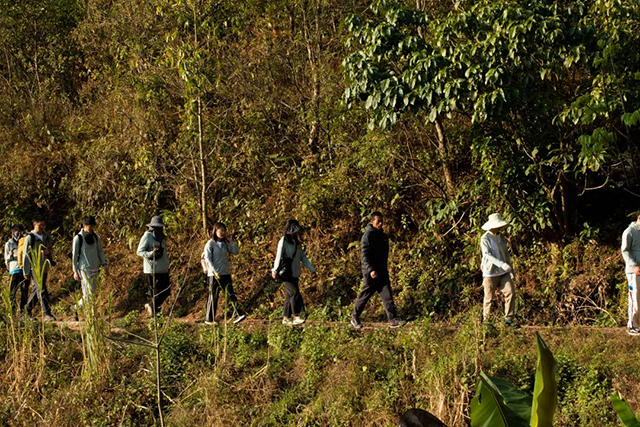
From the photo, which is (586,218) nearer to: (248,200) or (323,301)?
(323,301)

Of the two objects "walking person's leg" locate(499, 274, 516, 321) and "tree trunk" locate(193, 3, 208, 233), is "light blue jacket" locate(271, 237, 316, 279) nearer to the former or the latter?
"walking person's leg" locate(499, 274, 516, 321)

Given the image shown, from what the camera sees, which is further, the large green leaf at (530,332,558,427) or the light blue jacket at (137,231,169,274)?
the light blue jacket at (137,231,169,274)

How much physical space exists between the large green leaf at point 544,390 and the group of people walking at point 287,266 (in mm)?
6267

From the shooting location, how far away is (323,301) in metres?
12.4

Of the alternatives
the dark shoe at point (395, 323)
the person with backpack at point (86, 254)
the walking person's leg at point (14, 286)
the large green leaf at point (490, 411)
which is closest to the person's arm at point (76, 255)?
the person with backpack at point (86, 254)

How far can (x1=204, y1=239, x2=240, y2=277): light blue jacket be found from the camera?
1116 centimetres

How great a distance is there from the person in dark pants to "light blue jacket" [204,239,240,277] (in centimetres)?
229

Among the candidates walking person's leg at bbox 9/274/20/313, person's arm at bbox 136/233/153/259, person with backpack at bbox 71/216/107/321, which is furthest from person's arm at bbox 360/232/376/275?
walking person's leg at bbox 9/274/20/313

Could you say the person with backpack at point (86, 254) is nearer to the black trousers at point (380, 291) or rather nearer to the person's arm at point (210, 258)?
the person's arm at point (210, 258)

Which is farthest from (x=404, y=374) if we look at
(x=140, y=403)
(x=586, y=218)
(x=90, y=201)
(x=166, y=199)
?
(x=90, y=201)

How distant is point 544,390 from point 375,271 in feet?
24.4

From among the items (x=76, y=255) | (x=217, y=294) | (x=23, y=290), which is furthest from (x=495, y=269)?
(x=23, y=290)

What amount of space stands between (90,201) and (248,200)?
4.30m

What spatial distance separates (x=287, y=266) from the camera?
10789mm
